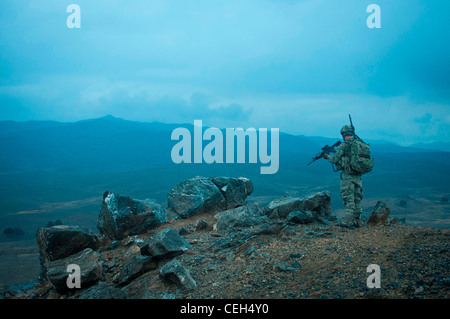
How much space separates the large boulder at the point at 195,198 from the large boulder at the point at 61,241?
11.5 feet

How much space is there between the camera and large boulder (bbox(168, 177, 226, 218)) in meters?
10.9

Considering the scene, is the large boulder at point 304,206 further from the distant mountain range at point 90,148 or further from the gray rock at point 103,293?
the distant mountain range at point 90,148

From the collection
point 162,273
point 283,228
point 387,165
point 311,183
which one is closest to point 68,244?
point 162,273

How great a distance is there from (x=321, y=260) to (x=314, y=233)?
1513mm

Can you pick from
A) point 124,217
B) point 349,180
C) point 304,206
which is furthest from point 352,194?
point 124,217

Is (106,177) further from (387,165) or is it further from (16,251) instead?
(387,165)

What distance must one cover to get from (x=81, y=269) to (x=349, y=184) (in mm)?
6801

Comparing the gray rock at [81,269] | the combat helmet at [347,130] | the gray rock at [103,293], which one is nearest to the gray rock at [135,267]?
the gray rock at [81,269]

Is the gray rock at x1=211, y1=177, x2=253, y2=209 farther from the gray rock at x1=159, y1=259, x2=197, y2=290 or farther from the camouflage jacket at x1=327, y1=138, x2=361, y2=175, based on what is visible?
the gray rock at x1=159, y1=259, x2=197, y2=290

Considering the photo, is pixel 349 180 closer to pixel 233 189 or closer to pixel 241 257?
pixel 241 257

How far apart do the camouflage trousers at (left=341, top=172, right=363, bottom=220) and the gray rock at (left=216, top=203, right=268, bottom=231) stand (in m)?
2.37

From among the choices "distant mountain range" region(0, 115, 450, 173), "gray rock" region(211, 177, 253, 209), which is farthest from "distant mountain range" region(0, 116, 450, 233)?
"gray rock" region(211, 177, 253, 209)

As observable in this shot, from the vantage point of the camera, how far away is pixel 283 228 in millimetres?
7980

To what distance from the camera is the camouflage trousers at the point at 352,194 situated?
8.44m
